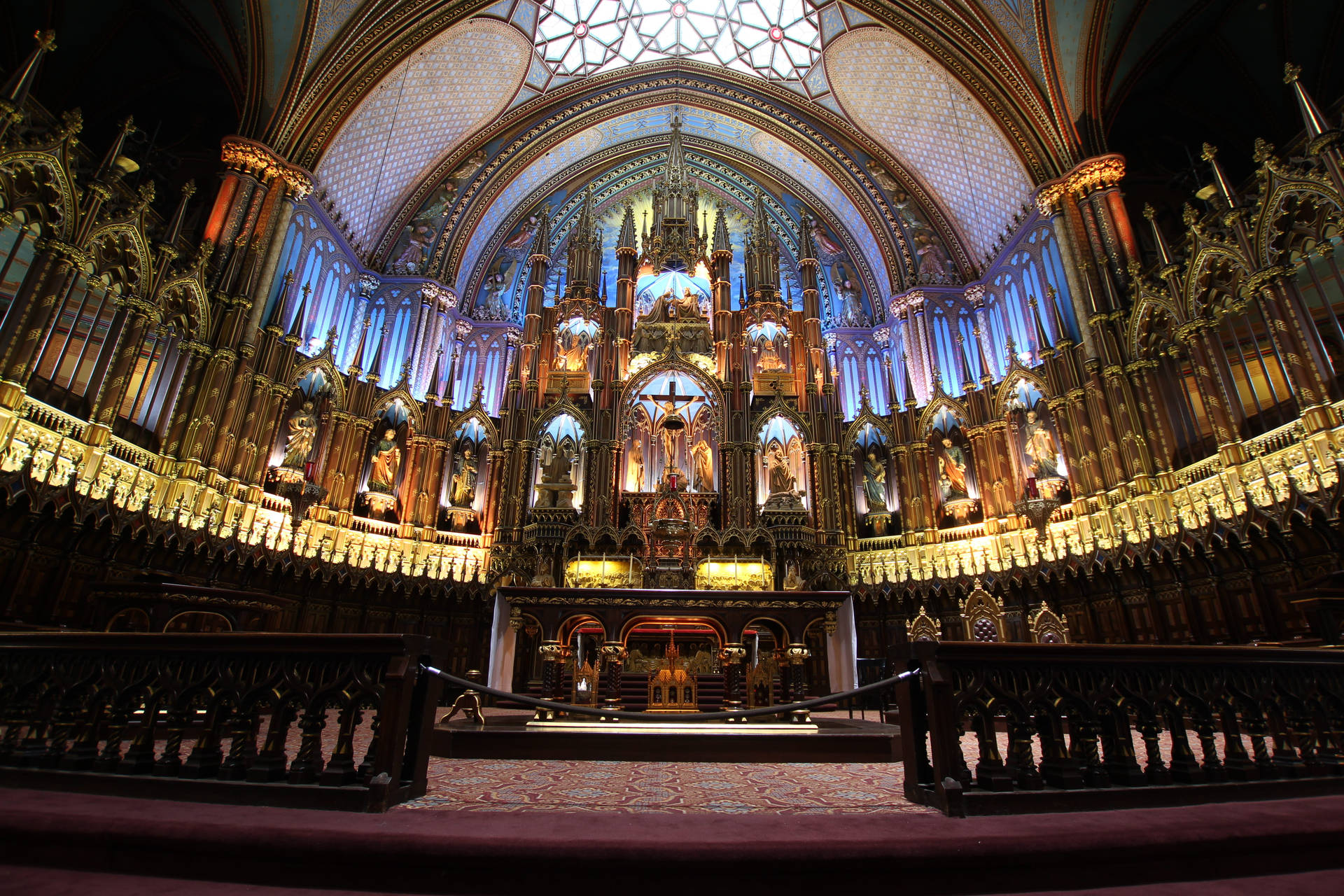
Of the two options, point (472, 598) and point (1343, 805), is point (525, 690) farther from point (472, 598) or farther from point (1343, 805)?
point (1343, 805)

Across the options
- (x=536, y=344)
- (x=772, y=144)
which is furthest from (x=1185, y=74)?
(x=536, y=344)

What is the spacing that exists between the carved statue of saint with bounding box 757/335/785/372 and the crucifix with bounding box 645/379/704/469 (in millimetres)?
2418

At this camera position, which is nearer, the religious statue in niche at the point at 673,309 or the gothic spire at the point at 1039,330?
Result: the gothic spire at the point at 1039,330

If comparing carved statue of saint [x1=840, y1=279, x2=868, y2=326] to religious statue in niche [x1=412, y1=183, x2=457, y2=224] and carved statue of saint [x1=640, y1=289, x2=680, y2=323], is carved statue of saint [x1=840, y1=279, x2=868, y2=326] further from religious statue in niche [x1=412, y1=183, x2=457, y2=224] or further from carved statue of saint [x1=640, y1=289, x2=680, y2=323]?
religious statue in niche [x1=412, y1=183, x2=457, y2=224]

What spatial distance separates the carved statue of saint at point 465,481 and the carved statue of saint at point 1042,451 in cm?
1527

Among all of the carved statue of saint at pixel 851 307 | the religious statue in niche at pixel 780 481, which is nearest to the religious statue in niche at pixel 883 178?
the carved statue of saint at pixel 851 307

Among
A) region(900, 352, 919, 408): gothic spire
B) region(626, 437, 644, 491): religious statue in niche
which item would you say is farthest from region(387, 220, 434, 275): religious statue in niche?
region(900, 352, 919, 408): gothic spire

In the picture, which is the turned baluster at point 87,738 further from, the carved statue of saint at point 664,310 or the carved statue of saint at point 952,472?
the carved statue of saint at point 664,310

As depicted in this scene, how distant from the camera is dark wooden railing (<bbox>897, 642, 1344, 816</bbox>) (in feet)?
12.5

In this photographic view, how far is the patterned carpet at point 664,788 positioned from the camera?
397 centimetres

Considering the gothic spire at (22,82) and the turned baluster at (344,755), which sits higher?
the gothic spire at (22,82)

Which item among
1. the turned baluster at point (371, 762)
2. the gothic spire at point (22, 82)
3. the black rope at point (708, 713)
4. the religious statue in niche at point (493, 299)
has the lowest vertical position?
the turned baluster at point (371, 762)

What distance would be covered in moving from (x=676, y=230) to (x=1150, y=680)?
2031 cm

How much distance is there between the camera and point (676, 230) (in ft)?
72.6
